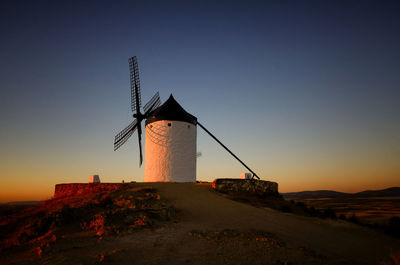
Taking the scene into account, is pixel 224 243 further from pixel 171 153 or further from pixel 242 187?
pixel 171 153

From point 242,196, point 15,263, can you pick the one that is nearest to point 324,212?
point 242,196

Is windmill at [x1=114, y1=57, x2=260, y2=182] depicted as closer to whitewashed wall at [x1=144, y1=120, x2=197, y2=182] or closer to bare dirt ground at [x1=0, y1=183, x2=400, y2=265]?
whitewashed wall at [x1=144, y1=120, x2=197, y2=182]

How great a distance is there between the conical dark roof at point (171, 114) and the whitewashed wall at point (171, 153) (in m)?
0.30

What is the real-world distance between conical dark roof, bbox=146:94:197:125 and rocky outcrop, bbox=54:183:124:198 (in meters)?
6.19

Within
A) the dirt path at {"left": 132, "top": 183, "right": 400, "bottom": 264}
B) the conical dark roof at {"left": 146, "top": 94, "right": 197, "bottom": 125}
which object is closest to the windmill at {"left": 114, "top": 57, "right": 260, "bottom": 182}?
the conical dark roof at {"left": 146, "top": 94, "right": 197, "bottom": 125}

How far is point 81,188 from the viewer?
557 inches

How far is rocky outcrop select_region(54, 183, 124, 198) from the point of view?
523 inches

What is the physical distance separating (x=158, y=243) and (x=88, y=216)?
3364mm

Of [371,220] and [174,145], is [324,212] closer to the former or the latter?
[371,220]

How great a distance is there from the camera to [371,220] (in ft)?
40.2

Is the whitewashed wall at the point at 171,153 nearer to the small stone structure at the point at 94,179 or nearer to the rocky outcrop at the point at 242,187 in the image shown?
the small stone structure at the point at 94,179

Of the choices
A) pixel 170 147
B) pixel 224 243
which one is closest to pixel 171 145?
pixel 170 147

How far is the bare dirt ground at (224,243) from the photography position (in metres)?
5.20

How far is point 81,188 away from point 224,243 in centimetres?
1088
